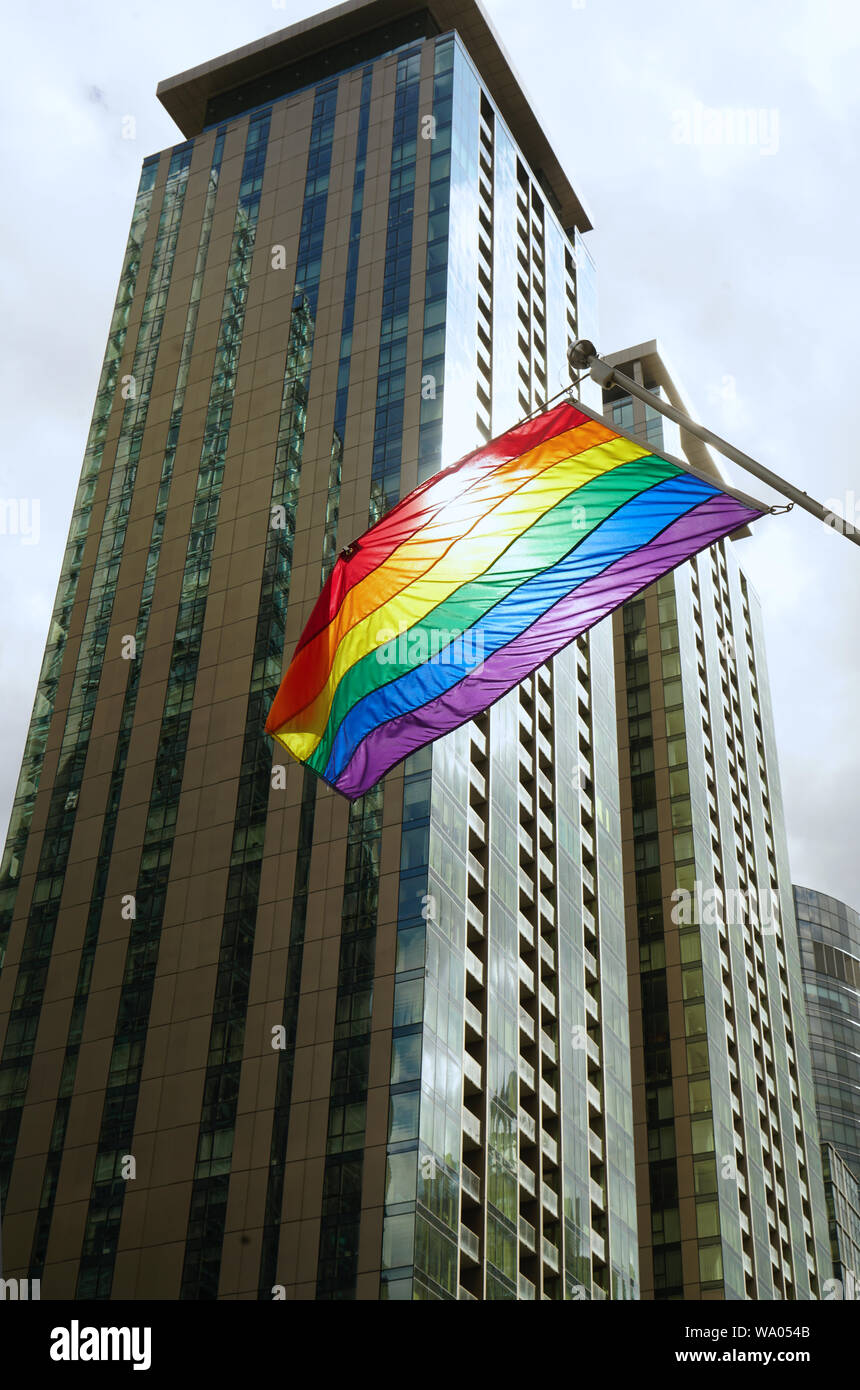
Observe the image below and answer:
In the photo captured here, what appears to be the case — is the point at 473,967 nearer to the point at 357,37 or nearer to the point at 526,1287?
the point at 526,1287

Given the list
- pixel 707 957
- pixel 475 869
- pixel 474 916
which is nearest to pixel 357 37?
pixel 475 869

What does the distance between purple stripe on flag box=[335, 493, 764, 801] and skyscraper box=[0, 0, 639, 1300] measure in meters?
34.6

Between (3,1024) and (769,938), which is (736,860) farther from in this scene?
(3,1024)

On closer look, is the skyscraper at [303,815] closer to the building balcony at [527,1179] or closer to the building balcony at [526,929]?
the building balcony at [526,929]

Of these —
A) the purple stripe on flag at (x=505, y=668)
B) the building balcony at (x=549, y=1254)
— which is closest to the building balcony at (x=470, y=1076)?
the building balcony at (x=549, y=1254)

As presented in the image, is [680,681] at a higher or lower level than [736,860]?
higher

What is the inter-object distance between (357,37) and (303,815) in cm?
5978

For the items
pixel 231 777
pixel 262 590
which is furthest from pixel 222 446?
pixel 231 777

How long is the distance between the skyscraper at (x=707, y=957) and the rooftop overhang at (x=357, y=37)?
20.5 metres

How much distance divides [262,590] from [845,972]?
8873 cm

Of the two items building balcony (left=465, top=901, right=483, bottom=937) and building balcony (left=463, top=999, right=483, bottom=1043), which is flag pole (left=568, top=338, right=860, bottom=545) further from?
building balcony (left=465, top=901, right=483, bottom=937)

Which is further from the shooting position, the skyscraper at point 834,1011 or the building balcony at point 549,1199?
the skyscraper at point 834,1011

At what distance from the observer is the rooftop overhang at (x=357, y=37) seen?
330 ft
